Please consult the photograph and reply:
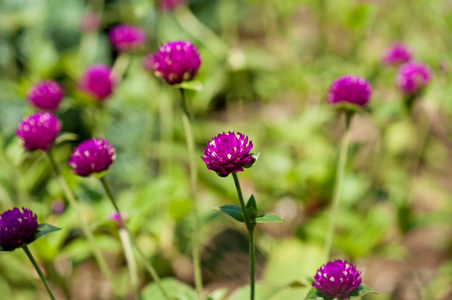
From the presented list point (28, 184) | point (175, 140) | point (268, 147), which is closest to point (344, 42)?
point (268, 147)

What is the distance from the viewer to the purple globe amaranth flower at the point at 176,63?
0.93m

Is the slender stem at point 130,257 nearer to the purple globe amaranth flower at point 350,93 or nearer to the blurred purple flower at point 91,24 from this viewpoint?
the purple globe amaranth flower at point 350,93

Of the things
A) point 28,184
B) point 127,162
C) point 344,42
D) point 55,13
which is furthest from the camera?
point 344,42

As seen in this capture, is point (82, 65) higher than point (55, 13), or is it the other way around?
point (55, 13)

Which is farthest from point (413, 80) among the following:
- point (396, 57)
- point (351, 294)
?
point (351, 294)

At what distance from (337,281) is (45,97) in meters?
0.98

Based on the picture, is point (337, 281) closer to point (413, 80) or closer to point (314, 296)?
point (314, 296)

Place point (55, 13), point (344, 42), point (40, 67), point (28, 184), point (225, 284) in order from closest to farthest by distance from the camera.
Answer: point (28, 184) → point (225, 284) → point (40, 67) → point (55, 13) → point (344, 42)

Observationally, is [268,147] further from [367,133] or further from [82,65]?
[82,65]

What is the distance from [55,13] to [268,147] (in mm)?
1323

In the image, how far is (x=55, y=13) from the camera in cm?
260

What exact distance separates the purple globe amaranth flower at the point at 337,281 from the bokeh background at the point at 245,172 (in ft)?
0.91

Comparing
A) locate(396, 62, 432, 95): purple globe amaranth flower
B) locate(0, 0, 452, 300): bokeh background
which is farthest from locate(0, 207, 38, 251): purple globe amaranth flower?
locate(396, 62, 432, 95): purple globe amaranth flower

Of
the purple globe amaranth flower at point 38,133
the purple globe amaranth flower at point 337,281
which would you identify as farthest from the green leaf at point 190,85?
the purple globe amaranth flower at point 337,281
